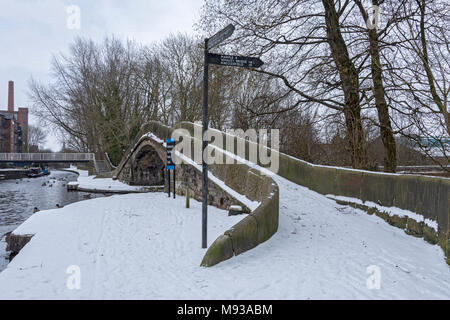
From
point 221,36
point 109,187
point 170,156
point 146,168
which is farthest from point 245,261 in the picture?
point 109,187

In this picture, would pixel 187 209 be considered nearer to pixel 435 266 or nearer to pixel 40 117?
pixel 435 266

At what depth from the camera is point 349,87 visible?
9.09 m

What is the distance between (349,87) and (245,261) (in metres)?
6.21

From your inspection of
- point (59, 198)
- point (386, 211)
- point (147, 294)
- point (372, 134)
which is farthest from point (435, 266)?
point (59, 198)

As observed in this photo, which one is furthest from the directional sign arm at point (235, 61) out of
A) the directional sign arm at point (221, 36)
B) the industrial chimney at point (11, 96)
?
the industrial chimney at point (11, 96)

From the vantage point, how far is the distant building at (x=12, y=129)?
5750 cm

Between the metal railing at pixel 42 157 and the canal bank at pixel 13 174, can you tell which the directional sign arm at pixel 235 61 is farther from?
the metal railing at pixel 42 157

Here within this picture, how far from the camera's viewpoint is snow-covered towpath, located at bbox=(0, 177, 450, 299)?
3.95 meters

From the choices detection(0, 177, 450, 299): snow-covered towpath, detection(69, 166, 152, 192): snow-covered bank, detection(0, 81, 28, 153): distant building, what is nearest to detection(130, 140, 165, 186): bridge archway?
detection(69, 166, 152, 192): snow-covered bank

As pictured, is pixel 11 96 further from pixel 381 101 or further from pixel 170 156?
pixel 381 101

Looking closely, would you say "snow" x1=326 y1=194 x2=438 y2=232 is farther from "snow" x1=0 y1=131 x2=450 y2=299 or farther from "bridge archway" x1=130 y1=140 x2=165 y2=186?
"bridge archway" x1=130 y1=140 x2=165 y2=186

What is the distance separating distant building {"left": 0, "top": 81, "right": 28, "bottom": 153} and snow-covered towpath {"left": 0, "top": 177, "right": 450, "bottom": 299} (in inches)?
2313

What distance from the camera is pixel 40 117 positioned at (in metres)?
32.1

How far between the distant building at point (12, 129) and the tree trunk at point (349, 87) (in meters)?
61.2
